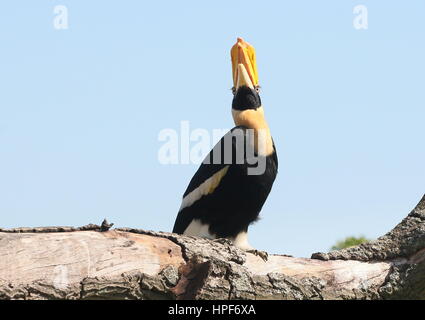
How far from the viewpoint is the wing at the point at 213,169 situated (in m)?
7.87

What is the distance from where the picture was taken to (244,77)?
853cm

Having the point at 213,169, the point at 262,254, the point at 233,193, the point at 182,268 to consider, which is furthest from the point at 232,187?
the point at 182,268

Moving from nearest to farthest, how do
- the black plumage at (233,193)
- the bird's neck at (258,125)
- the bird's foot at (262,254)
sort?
the bird's foot at (262,254)
the black plumage at (233,193)
the bird's neck at (258,125)

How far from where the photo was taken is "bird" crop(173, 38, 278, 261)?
308 inches

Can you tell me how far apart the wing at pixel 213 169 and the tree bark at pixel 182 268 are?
5.34 ft

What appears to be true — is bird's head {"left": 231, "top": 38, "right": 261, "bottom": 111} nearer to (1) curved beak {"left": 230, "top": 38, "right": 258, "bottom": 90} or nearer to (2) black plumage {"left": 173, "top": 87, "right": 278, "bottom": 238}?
(1) curved beak {"left": 230, "top": 38, "right": 258, "bottom": 90}

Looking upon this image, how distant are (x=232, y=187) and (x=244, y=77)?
1.24 meters

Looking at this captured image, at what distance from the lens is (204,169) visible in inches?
317

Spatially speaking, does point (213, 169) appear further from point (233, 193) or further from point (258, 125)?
point (258, 125)

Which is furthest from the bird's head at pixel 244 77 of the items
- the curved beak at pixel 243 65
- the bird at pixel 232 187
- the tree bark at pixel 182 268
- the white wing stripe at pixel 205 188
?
the tree bark at pixel 182 268

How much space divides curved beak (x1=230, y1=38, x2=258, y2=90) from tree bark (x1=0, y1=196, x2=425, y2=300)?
2454mm

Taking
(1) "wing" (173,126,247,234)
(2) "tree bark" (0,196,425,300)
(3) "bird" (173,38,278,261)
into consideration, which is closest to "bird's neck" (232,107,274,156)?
(3) "bird" (173,38,278,261)

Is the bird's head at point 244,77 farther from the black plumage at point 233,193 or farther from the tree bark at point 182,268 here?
the tree bark at point 182,268
